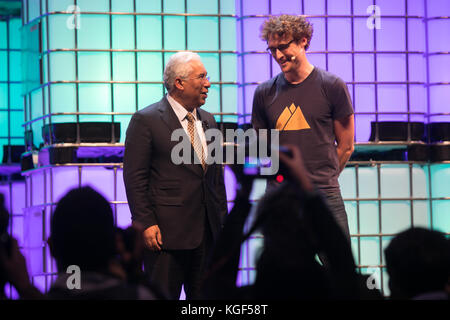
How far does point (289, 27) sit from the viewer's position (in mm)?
3197

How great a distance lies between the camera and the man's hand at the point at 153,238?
10.3 feet

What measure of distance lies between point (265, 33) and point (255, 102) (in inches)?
13.4

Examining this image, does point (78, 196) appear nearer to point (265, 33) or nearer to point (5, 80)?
point (265, 33)

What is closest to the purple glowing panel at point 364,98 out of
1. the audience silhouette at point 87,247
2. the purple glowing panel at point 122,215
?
the purple glowing panel at point 122,215

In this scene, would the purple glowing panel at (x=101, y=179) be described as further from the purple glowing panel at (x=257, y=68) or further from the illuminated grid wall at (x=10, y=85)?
the illuminated grid wall at (x=10, y=85)

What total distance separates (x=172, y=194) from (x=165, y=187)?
5 cm

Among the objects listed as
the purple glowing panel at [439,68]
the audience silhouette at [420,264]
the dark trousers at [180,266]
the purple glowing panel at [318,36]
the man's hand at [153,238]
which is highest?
the purple glowing panel at [318,36]

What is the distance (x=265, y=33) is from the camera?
10.7 ft

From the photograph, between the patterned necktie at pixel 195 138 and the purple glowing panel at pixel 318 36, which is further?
the purple glowing panel at pixel 318 36

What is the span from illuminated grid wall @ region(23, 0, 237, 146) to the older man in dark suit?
0.64 metres

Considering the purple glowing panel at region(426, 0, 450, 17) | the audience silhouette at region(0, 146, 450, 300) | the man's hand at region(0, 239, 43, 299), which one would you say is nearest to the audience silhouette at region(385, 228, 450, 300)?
the audience silhouette at region(0, 146, 450, 300)

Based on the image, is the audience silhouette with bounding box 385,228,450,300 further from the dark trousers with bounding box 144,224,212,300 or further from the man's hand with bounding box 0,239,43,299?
the dark trousers with bounding box 144,224,212,300

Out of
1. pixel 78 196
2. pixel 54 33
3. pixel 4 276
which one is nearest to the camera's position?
pixel 78 196
